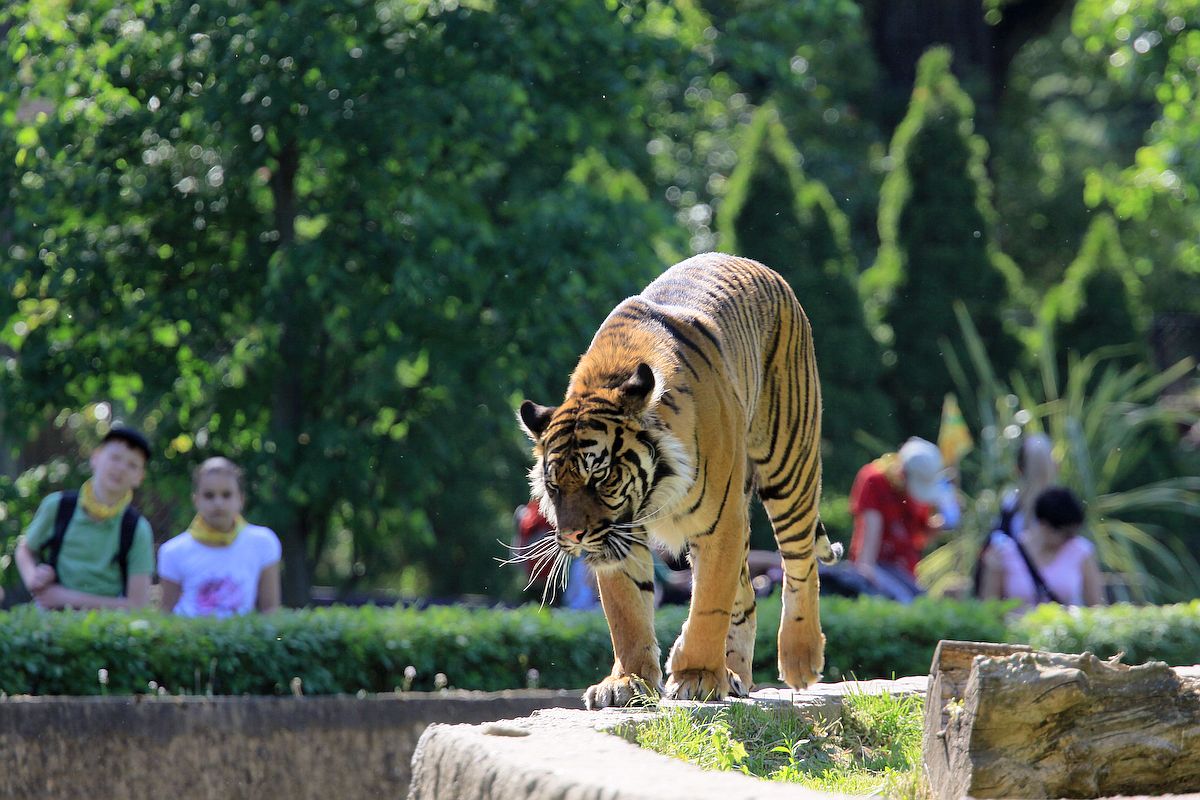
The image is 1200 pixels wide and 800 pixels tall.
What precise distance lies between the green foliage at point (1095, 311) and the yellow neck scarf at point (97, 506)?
10783 mm

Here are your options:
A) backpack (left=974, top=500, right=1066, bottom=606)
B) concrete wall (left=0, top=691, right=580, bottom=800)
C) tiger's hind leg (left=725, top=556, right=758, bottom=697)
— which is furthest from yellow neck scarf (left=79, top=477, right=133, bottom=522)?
backpack (left=974, top=500, right=1066, bottom=606)

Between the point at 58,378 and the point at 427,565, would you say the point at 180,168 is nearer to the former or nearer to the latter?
the point at 58,378

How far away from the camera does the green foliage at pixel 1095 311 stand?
16.3 meters

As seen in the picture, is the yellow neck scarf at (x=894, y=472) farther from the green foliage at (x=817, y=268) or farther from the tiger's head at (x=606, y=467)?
the tiger's head at (x=606, y=467)

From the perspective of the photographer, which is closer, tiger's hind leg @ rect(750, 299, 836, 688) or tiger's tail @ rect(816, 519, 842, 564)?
tiger's hind leg @ rect(750, 299, 836, 688)

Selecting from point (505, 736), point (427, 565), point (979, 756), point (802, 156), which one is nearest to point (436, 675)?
point (505, 736)

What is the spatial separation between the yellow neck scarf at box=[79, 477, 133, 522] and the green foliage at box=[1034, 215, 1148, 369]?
10.8 meters

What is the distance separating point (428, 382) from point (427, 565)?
7518 millimetres

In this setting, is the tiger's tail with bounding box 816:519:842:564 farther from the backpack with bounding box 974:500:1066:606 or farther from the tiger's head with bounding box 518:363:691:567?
the backpack with bounding box 974:500:1066:606

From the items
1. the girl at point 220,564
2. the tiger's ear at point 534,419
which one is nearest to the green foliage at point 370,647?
the girl at point 220,564

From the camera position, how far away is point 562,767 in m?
3.58

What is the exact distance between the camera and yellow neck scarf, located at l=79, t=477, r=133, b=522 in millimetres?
7859

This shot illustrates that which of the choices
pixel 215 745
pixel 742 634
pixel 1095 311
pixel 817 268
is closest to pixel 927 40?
pixel 1095 311

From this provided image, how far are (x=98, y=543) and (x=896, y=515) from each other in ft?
16.4
